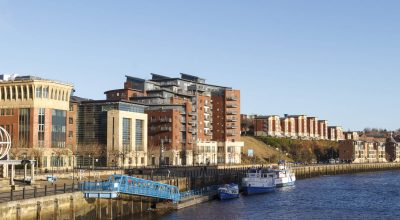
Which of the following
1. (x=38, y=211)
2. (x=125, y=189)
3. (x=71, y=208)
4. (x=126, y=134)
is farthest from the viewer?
(x=126, y=134)

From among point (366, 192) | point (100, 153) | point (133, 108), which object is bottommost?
point (366, 192)

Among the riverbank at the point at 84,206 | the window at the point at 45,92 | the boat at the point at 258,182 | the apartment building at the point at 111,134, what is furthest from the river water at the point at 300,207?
the window at the point at 45,92

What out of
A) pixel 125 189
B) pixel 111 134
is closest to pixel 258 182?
pixel 111 134

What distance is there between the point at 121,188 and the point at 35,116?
70.9m

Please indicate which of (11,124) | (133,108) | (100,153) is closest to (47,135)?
(11,124)

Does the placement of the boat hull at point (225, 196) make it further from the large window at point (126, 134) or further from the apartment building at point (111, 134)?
the large window at point (126, 134)

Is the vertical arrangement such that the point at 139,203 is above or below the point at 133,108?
below

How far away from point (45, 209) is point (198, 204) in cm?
3950

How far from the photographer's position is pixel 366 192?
132 metres

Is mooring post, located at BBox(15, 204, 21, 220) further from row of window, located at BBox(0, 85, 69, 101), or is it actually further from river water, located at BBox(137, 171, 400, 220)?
row of window, located at BBox(0, 85, 69, 101)

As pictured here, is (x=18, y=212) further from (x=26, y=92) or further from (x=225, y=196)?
(x=26, y=92)

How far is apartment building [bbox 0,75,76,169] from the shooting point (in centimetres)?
13288

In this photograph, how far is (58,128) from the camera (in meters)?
139

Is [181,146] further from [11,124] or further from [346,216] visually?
[346,216]
